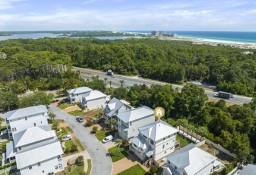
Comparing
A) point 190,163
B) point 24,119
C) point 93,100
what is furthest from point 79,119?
point 190,163

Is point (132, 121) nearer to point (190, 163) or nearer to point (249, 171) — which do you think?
point (190, 163)

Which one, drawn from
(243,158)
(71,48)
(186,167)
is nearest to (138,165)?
(186,167)

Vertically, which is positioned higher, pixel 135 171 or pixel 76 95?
pixel 76 95

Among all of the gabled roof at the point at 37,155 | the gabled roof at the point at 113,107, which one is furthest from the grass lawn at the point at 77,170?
the gabled roof at the point at 113,107

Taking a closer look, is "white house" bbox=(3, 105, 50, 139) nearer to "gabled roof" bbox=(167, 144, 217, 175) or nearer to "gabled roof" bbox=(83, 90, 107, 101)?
"gabled roof" bbox=(83, 90, 107, 101)

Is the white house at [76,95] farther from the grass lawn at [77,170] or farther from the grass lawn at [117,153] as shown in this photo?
the grass lawn at [77,170]

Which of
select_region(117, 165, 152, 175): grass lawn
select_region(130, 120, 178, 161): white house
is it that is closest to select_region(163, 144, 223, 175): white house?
select_region(117, 165, 152, 175): grass lawn

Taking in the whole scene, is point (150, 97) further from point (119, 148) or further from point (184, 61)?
point (184, 61)
